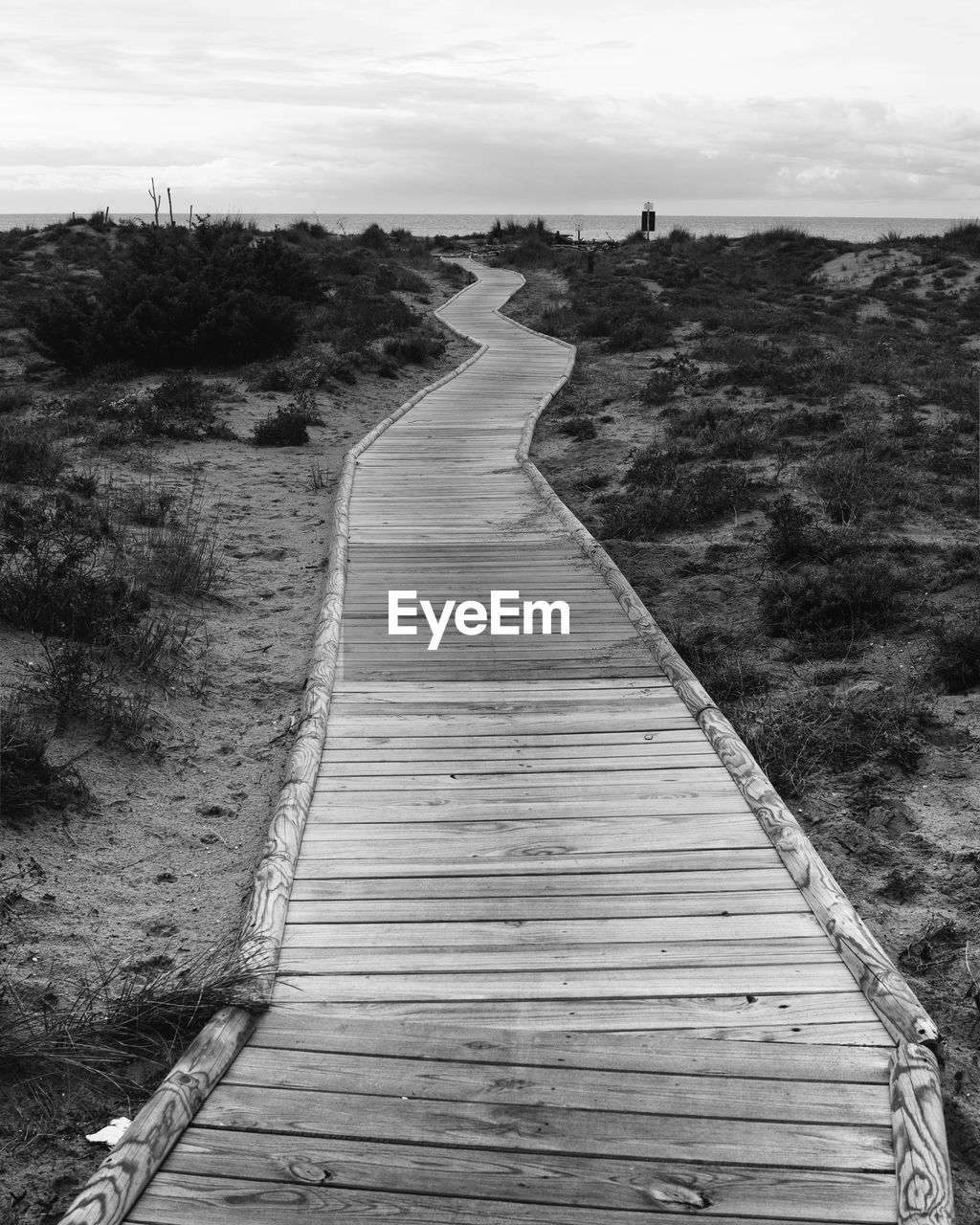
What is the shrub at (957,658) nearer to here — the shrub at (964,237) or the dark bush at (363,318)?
the dark bush at (363,318)

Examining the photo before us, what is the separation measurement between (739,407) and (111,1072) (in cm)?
1262

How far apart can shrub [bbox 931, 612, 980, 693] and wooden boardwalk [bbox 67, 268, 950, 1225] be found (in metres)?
1.59

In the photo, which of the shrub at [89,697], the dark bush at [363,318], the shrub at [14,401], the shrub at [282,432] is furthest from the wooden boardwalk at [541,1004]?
the dark bush at [363,318]

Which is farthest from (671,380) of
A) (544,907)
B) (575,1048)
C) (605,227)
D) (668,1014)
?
(605,227)

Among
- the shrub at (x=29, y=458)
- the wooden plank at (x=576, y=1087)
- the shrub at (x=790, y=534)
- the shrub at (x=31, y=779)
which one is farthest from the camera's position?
the shrub at (x=29, y=458)

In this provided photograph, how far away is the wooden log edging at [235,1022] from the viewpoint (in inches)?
104

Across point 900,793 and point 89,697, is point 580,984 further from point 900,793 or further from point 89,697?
point 89,697

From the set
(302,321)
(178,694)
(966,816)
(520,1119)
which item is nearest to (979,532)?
(966,816)

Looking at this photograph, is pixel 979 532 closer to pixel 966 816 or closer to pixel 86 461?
pixel 966 816

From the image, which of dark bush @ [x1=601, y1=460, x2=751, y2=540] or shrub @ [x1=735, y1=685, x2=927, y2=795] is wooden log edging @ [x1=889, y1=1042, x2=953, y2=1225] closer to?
shrub @ [x1=735, y1=685, x2=927, y2=795]

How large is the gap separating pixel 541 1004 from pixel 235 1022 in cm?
87

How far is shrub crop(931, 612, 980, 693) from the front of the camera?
6113mm

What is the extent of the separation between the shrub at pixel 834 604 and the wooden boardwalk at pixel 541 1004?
5.71ft

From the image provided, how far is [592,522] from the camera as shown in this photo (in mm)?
10086
